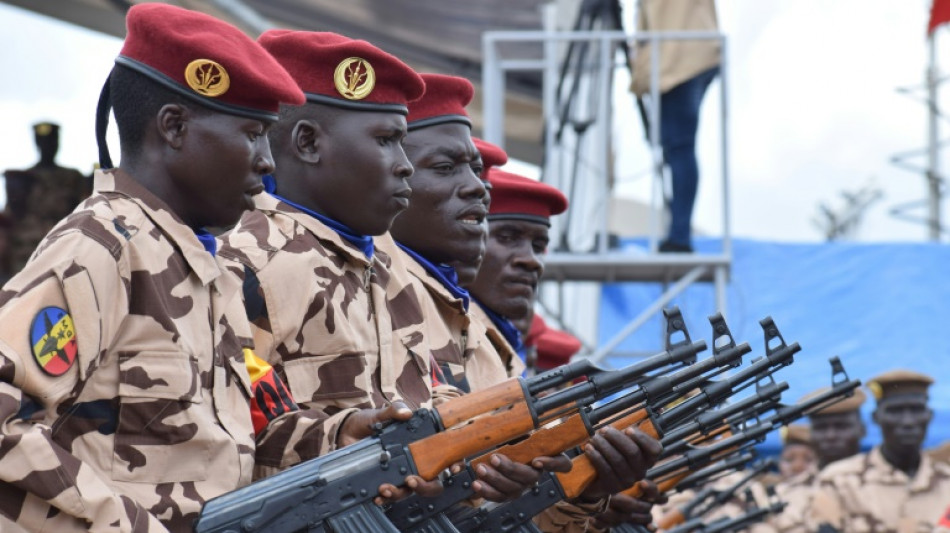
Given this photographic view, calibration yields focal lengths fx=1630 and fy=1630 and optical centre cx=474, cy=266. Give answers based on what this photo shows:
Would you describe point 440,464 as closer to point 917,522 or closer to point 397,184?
point 397,184

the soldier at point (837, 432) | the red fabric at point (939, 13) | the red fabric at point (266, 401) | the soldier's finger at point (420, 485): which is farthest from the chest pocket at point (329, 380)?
the soldier at point (837, 432)

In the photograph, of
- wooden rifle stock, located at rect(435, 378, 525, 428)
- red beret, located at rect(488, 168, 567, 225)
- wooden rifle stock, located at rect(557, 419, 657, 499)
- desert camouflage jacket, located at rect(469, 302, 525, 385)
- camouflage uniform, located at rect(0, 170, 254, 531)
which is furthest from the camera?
red beret, located at rect(488, 168, 567, 225)

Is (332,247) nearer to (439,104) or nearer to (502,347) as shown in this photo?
(439,104)

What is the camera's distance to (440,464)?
382 cm

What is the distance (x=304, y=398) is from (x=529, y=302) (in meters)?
2.59

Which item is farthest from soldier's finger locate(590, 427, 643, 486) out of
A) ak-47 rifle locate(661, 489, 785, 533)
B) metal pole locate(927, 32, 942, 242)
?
metal pole locate(927, 32, 942, 242)

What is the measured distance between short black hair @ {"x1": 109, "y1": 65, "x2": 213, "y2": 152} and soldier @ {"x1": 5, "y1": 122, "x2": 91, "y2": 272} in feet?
11.6

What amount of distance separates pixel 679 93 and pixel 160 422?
7006mm

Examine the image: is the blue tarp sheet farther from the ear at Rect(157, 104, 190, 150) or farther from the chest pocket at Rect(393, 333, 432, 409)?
the ear at Rect(157, 104, 190, 150)

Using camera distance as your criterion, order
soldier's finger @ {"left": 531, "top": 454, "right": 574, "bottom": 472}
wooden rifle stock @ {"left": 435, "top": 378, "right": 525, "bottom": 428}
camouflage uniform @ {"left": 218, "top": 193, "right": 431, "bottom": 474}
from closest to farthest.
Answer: wooden rifle stock @ {"left": 435, "top": 378, "right": 525, "bottom": 428}, camouflage uniform @ {"left": 218, "top": 193, "right": 431, "bottom": 474}, soldier's finger @ {"left": 531, "top": 454, "right": 574, "bottom": 472}

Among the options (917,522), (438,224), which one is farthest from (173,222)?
(917,522)

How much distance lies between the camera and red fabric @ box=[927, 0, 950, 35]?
9.45m

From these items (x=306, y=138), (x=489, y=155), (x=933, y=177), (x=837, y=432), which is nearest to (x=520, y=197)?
(x=489, y=155)

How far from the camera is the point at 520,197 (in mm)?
6852
